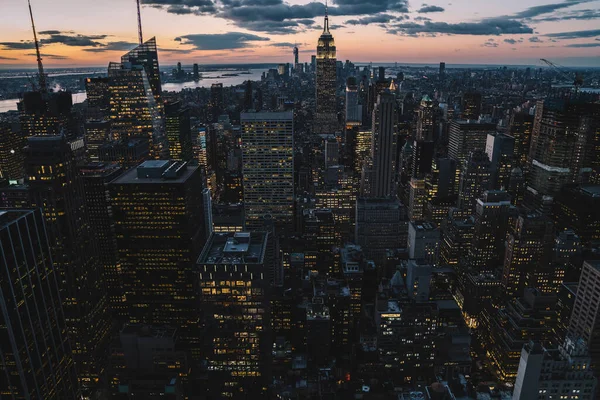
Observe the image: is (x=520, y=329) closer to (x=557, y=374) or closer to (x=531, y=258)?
(x=531, y=258)

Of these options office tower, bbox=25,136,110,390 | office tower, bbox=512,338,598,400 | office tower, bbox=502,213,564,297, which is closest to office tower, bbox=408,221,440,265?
office tower, bbox=502,213,564,297

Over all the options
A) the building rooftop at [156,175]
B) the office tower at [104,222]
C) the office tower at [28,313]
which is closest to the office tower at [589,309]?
the building rooftop at [156,175]

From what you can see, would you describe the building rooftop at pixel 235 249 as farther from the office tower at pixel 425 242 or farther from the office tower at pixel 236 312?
the office tower at pixel 425 242

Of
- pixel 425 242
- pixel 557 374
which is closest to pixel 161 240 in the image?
pixel 557 374

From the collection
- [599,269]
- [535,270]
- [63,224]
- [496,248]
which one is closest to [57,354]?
[63,224]

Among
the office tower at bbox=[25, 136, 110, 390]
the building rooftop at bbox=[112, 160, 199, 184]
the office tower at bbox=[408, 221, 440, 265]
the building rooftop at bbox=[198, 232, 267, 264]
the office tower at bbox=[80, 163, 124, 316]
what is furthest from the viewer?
the office tower at bbox=[408, 221, 440, 265]

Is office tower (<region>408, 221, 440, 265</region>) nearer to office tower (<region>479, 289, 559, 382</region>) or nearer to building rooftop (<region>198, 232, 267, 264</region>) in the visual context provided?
office tower (<region>479, 289, 559, 382</region>)

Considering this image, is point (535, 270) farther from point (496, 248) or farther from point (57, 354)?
point (57, 354)
